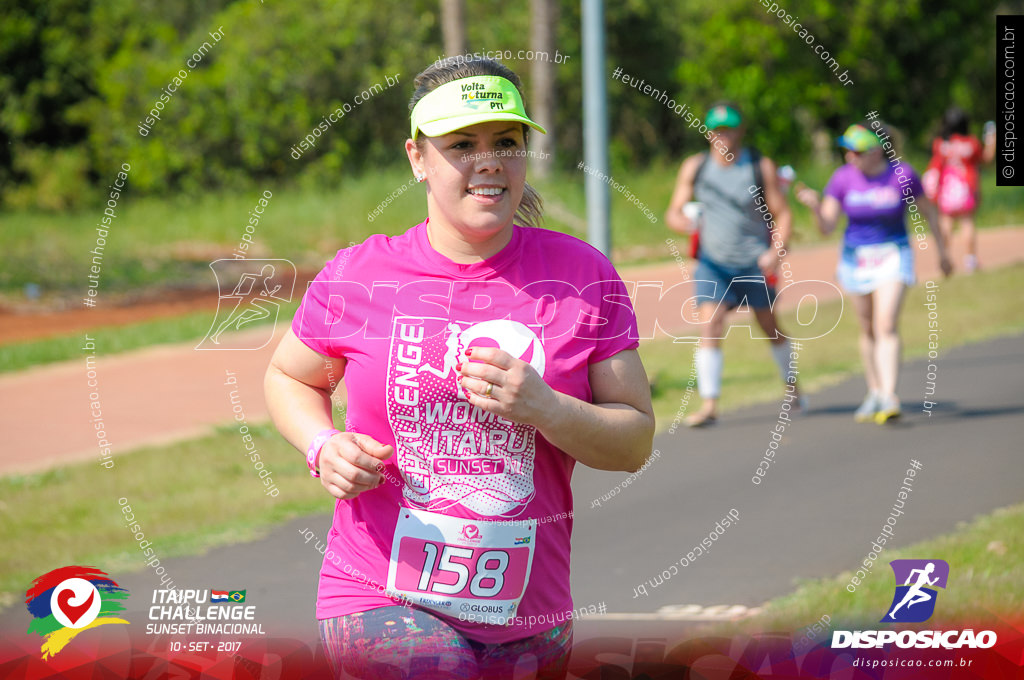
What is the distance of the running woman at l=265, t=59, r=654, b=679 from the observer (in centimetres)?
254

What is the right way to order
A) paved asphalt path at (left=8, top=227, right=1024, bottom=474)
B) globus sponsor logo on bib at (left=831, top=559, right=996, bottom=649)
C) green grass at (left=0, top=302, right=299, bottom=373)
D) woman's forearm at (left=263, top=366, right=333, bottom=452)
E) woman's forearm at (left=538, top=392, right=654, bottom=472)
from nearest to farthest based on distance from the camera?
1. woman's forearm at (left=538, top=392, right=654, bottom=472)
2. woman's forearm at (left=263, top=366, right=333, bottom=452)
3. globus sponsor logo on bib at (left=831, top=559, right=996, bottom=649)
4. paved asphalt path at (left=8, top=227, right=1024, bottom=474)
5. green grass at (left=0, top=302, right=299, bottom=373)

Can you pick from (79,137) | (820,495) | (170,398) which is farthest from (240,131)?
(820,495)

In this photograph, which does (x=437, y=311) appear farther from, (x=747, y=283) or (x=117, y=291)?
(x=117, y=291)

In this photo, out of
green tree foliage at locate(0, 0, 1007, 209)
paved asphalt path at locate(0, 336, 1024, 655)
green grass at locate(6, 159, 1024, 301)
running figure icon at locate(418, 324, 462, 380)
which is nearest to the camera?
running figure icon at locate(418, 324, 462, 380)

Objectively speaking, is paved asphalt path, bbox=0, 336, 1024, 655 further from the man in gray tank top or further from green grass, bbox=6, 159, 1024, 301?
green grass, bbox=6, 159, 1024, 301

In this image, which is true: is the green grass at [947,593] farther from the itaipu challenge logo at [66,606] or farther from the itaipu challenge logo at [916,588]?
the itaipu challenge logo at [66,606]

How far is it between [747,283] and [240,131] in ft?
57.2

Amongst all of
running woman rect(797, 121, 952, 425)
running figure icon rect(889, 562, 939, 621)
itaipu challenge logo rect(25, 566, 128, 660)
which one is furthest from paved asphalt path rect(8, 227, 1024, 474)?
running figure icon rect(889, 562, 939, 621)

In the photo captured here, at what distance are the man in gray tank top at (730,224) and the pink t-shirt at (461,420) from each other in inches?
198

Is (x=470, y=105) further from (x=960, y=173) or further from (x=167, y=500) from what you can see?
(x=960, y=173)

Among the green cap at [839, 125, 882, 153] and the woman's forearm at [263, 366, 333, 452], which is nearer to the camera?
the woman's forearm at [263, 366, 333, 452]

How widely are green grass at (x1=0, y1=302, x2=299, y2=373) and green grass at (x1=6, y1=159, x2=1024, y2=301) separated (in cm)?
268

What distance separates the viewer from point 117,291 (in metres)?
16.2

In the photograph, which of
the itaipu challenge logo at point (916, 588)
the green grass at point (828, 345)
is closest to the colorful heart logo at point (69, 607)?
the itaipu challenge logo at point (916, 588)
